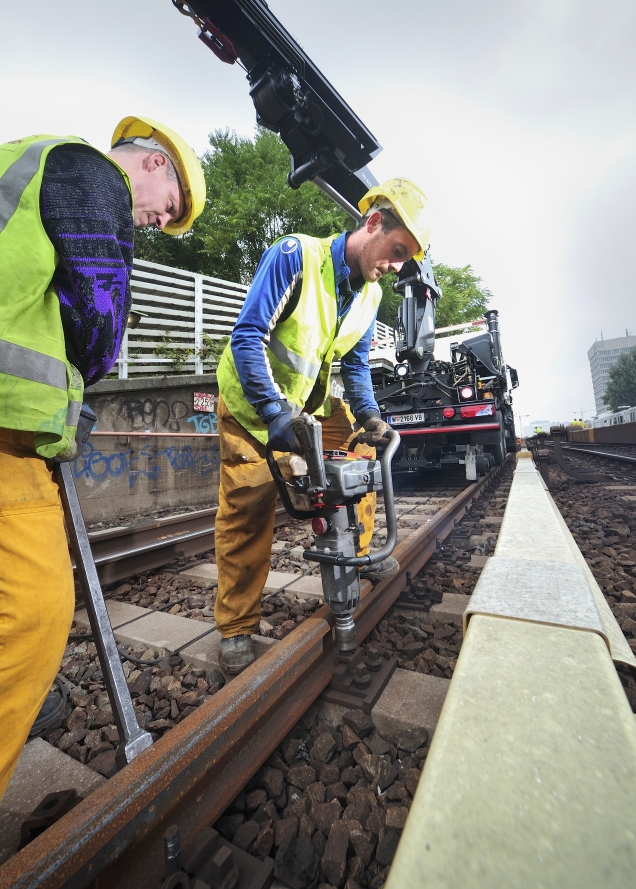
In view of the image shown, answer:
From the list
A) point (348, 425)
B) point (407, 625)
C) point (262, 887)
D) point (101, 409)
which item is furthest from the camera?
point (101, 409)

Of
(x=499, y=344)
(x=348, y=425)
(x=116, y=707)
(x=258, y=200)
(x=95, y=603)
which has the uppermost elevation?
(x=258, y=200)

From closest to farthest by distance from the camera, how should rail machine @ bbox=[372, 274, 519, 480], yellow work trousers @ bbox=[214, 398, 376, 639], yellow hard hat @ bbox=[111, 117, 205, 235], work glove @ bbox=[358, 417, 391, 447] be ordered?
1. yellow hard hat @ bbox=[111, 117, 205, 235]
2. yellow work trousers @ bbox=[214, 398, 376, 639]
3. work glove @ bbox=[358, 417, 391, 447]
4. rail machine @ bbox=[372, 274, 519, 480]

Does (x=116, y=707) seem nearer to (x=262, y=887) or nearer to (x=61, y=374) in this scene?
(x=262, y=887)

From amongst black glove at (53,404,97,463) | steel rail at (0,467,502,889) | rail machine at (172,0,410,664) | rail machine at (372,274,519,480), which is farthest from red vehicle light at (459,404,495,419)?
black glove at (53,404,97,463)

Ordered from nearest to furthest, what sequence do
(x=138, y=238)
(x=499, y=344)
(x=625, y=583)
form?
(x=625, y=583) → (x=499, y=344) → (x=138, y=238)

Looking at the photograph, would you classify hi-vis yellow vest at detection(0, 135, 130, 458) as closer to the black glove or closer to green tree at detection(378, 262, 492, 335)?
the black glove

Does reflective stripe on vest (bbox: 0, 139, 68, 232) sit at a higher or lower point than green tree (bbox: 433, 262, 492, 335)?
lower

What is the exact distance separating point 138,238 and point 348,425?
1885 centimetres

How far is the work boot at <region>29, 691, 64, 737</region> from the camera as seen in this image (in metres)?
1.55

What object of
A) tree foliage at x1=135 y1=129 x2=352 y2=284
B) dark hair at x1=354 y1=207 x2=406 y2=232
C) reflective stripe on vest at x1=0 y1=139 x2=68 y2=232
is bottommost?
reflective stripe on vest at x1=0 y1=139 x2=68 y2=232

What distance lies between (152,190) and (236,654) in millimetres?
1830

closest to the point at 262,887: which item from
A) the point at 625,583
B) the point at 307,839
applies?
the point at 307,839

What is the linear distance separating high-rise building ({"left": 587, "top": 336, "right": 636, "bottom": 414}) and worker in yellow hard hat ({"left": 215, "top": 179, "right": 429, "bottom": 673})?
452ft

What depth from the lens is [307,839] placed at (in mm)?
1066
